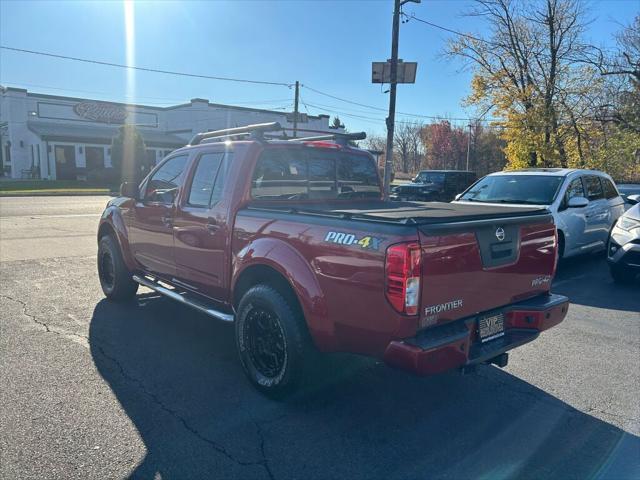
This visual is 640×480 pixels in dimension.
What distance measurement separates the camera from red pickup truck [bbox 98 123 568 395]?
2.96 m

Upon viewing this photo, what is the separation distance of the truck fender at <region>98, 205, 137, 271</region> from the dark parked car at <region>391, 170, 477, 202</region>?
51.5ft

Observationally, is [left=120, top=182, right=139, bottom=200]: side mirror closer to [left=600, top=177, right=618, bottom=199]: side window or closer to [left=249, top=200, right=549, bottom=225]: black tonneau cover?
[left=249, top=200, right=549, bottom=225]: black tonneau cover

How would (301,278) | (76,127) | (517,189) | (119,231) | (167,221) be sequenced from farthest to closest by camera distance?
(76,127) → (517,189) → (119,231) → (167,221) → (301,278)

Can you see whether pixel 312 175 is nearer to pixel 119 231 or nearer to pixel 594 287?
pixel 119 231

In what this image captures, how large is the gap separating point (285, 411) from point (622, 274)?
6360 millimetres

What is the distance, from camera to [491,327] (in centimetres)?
345

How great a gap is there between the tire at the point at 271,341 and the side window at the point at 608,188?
8730 millimetres

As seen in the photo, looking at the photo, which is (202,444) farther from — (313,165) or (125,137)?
(125,137)

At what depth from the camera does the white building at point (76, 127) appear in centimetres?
4028

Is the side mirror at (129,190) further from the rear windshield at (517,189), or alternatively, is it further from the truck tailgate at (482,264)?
the rear windshield at (517,189)

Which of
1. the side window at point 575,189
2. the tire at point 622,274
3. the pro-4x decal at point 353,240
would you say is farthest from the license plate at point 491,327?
the side window at point 575,189

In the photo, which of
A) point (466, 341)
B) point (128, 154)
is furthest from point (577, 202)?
point (128, 154)

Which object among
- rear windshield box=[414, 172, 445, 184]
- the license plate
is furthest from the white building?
the license plate

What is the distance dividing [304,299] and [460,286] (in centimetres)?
102
